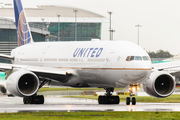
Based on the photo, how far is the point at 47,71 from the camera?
30031 millimetres

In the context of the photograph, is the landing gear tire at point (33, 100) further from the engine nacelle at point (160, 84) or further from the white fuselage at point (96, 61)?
the engine nacelle at point (160, 84)

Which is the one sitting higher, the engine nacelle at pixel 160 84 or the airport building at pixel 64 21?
the airport building at pixel 64 21

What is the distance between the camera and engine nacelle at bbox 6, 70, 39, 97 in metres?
27.3

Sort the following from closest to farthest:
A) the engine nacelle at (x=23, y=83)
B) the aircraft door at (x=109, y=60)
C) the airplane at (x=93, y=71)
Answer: the airplane at (x=93, y=71), the engine nacelle at (x=23, y=83), the aircraft door at (x=109, y=60)

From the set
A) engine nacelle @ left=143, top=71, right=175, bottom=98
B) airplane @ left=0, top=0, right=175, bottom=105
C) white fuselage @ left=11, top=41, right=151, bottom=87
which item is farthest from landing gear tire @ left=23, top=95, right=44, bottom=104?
engine nacelle @ left=143, top=71, right=175, bottom=98

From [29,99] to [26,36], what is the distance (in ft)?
33.0

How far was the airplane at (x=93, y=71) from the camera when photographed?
27.2 meters

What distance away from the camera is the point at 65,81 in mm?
31312

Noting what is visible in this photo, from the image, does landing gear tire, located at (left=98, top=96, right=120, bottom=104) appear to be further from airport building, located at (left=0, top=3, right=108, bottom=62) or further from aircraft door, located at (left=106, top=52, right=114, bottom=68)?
airport building, located at (left=0, top=3, right=108, bottom=62)

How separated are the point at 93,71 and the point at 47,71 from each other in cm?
323

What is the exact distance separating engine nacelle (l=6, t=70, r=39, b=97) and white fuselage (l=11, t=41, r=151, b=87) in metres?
3.61

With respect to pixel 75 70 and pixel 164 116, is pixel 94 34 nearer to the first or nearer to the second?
pixel 75 70

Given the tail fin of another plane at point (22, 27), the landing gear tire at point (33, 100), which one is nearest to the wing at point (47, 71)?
the landing gear tire at point (33, 100)

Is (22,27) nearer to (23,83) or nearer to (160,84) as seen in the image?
(23,83)
